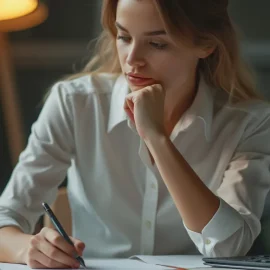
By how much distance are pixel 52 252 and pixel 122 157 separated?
1.37ft

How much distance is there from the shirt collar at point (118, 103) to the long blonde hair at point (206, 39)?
6 centimetres

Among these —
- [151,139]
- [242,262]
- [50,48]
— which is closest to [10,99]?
[50,48]

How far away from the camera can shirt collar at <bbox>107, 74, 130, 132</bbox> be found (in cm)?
151

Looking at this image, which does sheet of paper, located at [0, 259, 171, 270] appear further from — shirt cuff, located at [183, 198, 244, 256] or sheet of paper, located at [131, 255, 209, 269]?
shirt cuff, located at [183, 198, 244, 256]

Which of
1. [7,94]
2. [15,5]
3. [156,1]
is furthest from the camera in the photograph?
[7,94]

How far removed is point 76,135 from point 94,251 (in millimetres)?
270

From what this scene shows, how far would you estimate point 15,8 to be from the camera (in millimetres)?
1771

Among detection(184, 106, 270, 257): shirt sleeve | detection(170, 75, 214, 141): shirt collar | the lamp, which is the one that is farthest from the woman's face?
the lamp

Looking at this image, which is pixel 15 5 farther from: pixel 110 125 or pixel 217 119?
pixel 217 119

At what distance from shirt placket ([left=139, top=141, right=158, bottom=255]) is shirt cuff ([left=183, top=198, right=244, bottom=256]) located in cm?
19

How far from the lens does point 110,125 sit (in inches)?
60.1

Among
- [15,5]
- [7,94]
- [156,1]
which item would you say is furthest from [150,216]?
[7,94]

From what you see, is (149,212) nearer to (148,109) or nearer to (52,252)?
(148,109)

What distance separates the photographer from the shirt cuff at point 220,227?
4.27ft
